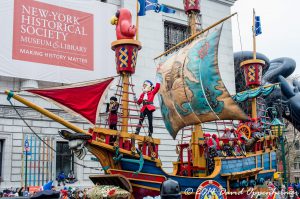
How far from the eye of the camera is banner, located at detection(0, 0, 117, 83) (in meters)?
21.0

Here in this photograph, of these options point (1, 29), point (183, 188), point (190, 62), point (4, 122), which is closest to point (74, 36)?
point (1, 29)

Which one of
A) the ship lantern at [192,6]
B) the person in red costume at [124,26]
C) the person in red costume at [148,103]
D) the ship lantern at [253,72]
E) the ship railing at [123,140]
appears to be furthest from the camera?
the ship lantern at [253,72]

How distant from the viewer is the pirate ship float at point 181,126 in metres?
13.1

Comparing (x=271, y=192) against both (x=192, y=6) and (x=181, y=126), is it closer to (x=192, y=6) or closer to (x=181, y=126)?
(x=181, y=126)

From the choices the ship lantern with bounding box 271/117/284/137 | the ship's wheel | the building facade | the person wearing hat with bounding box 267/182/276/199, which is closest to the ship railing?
the building facade

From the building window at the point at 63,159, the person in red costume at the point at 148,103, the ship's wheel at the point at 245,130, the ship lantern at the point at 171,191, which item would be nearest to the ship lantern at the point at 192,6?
the person in red costume at the point at 148,103

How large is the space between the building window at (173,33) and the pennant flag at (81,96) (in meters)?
15.2

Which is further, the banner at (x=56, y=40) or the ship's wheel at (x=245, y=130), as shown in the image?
the banner at (x=56, y=40)

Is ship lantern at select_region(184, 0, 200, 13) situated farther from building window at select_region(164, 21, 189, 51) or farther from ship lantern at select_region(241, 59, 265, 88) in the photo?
building window at select_region(164, 21, 189, 51)

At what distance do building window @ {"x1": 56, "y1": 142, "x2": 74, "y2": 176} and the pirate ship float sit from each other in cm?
690

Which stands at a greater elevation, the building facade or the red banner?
the red banner

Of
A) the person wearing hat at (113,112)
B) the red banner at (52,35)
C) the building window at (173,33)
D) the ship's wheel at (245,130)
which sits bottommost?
the ship's wheel at (245,130)

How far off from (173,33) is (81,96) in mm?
16687

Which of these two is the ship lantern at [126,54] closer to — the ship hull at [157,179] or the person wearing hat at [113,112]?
the person wearing hat at [113,112]
